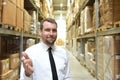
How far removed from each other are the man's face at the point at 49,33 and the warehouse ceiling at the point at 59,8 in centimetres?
2680

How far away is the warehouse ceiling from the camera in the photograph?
29.3 meters

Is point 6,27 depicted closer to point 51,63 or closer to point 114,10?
point 51,63

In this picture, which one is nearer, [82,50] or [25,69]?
[25,69]

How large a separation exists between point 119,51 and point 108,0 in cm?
102

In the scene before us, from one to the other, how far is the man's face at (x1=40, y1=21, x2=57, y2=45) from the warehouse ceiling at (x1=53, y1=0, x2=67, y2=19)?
87.9 feet

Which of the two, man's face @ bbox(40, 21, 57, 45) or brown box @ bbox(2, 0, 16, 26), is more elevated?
brown box @ bbox(2, 0, 16, 26)

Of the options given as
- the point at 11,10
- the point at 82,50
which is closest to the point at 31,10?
the point at 82,50

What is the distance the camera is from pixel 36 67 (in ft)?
7.35

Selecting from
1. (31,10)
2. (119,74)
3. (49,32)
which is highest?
(31,10)

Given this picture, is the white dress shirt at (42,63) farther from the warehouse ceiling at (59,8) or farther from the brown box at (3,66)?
the warehouse ceiling at (59,8)

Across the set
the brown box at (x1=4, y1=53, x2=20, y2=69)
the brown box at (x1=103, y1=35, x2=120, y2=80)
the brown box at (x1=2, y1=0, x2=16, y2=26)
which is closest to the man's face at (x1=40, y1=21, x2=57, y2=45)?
the brown box at (x1=2, y1=0, x2=16, y2=26)

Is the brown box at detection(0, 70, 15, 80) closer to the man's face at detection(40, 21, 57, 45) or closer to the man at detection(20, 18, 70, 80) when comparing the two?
the man at detection(20, 18, 70, 80)

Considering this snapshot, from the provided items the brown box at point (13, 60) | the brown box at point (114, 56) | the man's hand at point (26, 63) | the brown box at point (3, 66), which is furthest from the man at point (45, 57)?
the brown box at point (13, 60)

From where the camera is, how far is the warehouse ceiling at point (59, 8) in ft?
96.2
